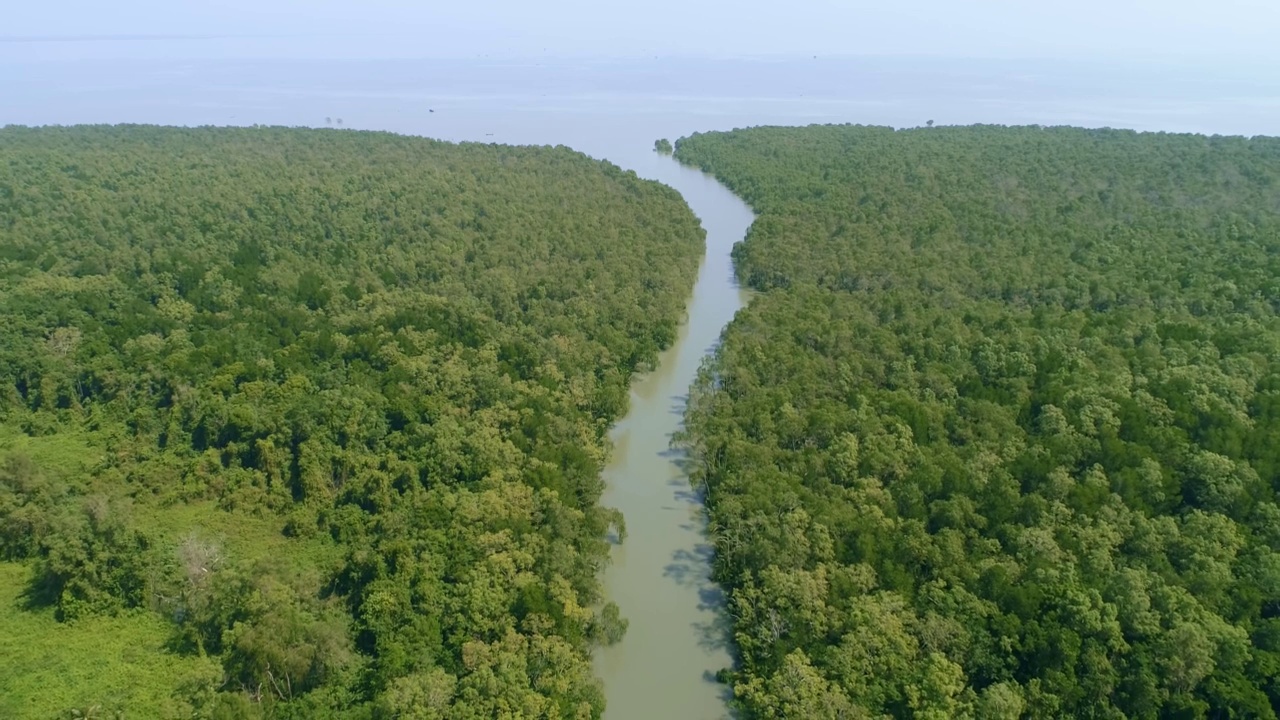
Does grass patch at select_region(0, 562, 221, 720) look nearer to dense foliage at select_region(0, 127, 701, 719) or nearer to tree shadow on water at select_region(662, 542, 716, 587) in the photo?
dense foliage at select_region(0, 127, 701, 719)

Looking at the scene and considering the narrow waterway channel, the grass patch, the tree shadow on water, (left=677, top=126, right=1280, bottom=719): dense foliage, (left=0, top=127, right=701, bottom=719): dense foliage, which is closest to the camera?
(left=677, top=126, right=1280, bottom=719): dense foliage

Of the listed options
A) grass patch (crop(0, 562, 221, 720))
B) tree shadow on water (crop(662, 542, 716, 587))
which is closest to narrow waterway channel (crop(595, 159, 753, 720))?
tree shadow on water (crop(662, 542, 716, 587))

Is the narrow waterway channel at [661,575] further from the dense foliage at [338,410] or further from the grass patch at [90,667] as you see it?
the grass patch at [90,667]

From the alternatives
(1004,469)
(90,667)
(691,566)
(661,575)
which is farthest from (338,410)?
(1004,469)

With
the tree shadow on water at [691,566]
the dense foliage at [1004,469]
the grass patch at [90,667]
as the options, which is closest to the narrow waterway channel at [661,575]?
the tree shadow on water at [691,566]

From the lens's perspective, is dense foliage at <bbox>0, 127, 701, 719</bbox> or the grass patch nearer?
the grass patch

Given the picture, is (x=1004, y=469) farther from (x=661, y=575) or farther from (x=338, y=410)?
(x=338, y=410)
